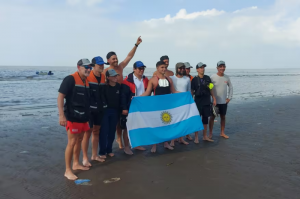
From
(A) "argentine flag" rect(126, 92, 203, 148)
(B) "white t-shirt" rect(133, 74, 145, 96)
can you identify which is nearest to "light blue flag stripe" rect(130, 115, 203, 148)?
(A) "argentine flag" rect(126, 92, 203, 148)

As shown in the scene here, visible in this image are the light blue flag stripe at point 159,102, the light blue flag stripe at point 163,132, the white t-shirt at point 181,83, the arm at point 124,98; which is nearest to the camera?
the arm at point 124,98

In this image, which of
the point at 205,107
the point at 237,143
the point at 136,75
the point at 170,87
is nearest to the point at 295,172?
the point at 237,143

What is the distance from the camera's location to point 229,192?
3955 mm

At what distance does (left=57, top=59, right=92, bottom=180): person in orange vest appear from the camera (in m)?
4.50

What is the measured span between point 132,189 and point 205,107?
362 cm

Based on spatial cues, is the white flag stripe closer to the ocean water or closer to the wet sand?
the wet sand

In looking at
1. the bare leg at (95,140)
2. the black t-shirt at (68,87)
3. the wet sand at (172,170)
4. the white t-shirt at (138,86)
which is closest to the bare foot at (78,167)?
the wet sand at (172,170)

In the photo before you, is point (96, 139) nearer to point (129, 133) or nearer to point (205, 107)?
point (129, 133)

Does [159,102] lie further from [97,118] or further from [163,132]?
[97,118]

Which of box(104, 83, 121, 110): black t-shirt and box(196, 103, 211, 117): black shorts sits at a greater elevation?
box(104, 83, 121, 110): black t-shirt

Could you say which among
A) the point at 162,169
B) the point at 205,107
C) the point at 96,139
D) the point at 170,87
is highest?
the point at 170,87

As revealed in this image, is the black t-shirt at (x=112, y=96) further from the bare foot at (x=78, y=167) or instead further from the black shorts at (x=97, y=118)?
the bare foot at (x=78, y=167)

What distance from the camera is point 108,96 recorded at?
555 centimetres

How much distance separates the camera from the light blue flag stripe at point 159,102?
6.05 meters
